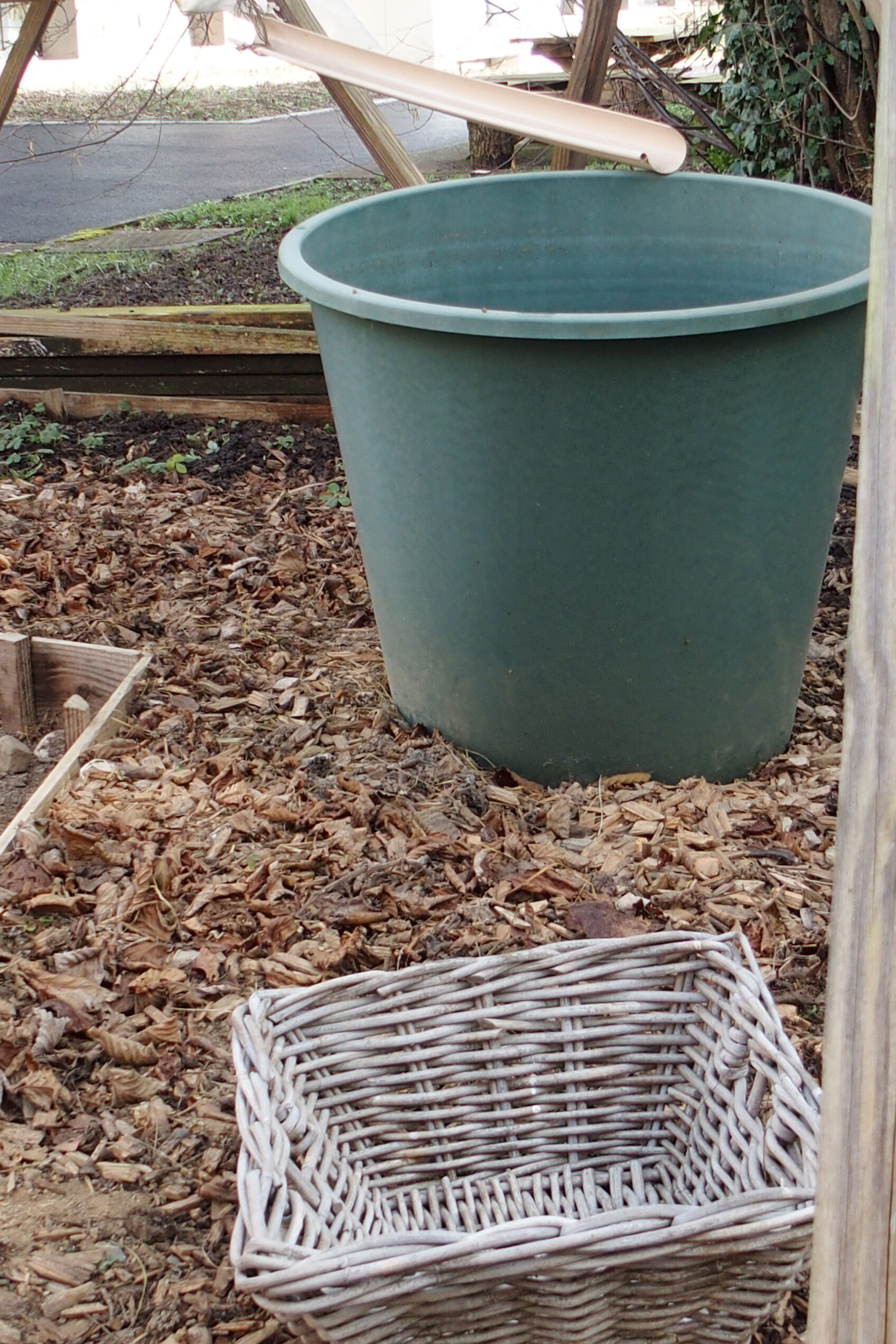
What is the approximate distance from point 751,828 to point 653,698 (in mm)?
315

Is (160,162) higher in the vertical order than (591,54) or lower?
lower

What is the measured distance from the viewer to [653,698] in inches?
98.0

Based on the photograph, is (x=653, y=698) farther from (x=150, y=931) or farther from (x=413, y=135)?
(x=413, y=135)

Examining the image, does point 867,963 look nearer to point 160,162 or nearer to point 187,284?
point 187,284

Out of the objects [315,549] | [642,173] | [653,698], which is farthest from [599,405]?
[315,549]

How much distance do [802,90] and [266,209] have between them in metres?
3.91

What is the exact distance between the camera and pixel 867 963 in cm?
73

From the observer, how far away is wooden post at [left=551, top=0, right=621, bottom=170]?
3.36 meters

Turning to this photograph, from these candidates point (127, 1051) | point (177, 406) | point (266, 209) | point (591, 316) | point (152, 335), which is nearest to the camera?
point (127, 1051)

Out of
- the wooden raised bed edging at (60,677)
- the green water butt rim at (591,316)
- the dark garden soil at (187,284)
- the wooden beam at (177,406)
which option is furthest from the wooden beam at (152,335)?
the green water butt rim at (591,316)

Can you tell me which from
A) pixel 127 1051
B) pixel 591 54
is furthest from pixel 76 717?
pixel 591 54

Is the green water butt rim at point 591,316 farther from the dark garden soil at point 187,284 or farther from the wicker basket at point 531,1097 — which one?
the dark garden soil at point 187,284

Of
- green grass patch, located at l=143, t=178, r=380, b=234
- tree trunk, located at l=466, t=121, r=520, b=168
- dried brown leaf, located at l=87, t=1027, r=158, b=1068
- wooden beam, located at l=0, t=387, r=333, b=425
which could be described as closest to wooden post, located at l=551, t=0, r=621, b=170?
wooden beam, located at l=0, t=387, r=333, b=425

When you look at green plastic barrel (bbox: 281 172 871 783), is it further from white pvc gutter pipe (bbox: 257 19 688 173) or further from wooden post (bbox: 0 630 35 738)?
wooden post (bbox: 0 630 35 738)
